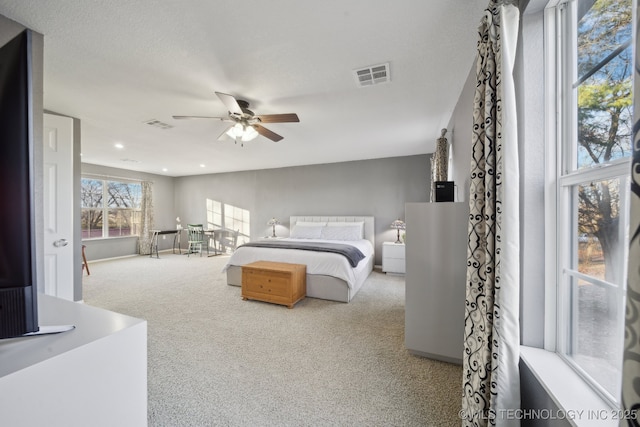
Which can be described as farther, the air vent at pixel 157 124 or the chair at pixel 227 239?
the chair at pixel 227 239

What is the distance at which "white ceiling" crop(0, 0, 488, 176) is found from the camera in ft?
5.05

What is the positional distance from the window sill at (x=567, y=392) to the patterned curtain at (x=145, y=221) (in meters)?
8.37

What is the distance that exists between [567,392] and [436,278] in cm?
111

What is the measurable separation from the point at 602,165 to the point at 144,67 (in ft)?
9.90

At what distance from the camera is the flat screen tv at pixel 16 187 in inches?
31.3

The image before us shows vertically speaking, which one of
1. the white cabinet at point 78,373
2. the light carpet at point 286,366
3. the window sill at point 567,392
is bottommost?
the light carpet at point 286,366

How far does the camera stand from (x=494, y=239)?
115cm

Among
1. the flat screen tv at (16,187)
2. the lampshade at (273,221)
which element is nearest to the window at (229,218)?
the lampshade at (273,221)

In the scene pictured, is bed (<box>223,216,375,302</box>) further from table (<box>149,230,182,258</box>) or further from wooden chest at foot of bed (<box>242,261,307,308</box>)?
table (<box>149,230,182,258</box>)

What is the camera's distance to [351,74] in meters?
2.21

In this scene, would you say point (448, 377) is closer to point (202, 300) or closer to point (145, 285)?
point (202, 300)

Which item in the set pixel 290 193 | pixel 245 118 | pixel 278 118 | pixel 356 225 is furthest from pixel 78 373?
pixel 290 193

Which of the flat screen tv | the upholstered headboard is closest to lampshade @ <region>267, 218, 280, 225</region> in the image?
the upholstered headboard

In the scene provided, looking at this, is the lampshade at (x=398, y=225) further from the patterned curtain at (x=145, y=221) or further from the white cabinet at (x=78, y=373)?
the patterned curtain at (x=145, y=221)
